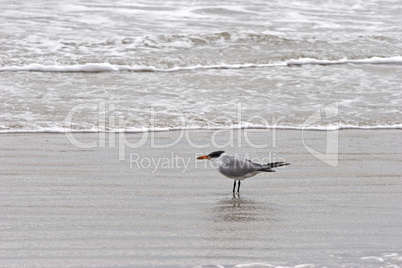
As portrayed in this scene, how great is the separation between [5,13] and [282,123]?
25.1ft

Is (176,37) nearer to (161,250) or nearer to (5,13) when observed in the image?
(5,13)

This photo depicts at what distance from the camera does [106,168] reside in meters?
5.76

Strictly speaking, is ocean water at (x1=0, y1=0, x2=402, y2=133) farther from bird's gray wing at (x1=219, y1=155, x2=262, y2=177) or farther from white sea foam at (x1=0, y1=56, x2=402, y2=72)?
bird's gray wing at (x1=219, y1=155, x2=262, y2=177)

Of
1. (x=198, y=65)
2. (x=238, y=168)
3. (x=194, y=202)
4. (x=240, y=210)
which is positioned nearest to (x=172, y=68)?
(x=198, y=65)

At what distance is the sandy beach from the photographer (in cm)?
389

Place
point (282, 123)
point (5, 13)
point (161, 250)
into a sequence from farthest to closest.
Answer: point (5, 13), point (282, 123), point (161, 250)

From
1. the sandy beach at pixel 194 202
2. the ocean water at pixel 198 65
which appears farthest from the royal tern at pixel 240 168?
the ocean water at pixel 198 65

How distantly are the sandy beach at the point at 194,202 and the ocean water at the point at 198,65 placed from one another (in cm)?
62

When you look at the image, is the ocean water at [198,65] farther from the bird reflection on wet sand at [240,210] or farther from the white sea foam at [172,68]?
the bird reflection on wet sand at [240,210]

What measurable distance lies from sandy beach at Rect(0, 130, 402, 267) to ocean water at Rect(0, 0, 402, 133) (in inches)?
24.3

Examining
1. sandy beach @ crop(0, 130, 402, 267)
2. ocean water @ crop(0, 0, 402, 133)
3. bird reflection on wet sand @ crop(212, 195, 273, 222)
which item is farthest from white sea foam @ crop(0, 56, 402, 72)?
bird reflection on wet sand @ crop(212, 195, 273, 222)

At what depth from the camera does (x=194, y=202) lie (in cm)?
492

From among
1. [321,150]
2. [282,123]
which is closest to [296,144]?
[321,150]

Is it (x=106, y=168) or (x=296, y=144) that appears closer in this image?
(x=106, y=168)
